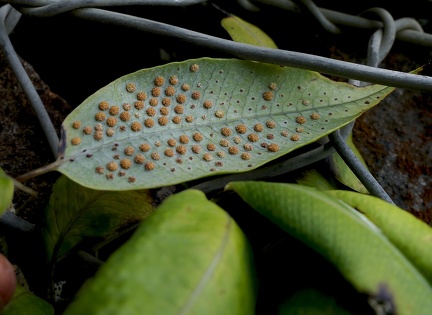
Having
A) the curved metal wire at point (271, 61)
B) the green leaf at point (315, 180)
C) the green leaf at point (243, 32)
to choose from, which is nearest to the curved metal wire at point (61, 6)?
the curved metal wire at point (271, 61)

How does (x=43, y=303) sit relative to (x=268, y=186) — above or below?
below

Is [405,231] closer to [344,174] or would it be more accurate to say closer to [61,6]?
[344,174]

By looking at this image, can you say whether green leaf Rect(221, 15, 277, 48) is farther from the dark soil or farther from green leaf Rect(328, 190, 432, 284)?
green leaf Rect(328, 190, 432, 284)

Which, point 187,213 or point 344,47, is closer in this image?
point 187,213

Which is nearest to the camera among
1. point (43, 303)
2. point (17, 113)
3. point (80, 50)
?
point (43, 303)

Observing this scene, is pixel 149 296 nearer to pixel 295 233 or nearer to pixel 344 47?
pixel 295 233

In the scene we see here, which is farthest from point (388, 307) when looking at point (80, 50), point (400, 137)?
point (80, 50)
